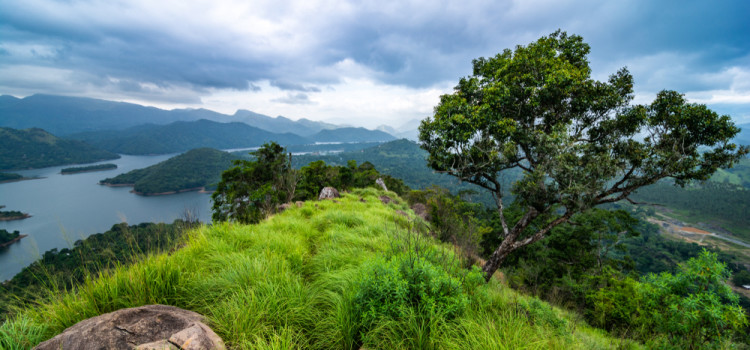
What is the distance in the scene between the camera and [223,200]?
834 inches

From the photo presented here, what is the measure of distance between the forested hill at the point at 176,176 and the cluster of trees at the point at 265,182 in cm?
9187

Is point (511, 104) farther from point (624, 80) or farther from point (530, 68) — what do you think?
point (624, 80)

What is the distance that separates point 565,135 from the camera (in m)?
7.74

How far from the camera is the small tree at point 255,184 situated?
20.2 m

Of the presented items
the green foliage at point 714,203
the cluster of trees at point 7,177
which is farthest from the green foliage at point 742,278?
the cluster of trees at point 7,177

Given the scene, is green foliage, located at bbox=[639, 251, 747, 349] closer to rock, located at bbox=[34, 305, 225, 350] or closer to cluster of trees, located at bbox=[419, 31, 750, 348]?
cluster of trees, located at bbox=[419, 31, 750, 348]

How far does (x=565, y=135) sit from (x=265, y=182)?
22.9m

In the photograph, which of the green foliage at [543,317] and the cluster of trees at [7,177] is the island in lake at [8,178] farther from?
the green foliage at [543,317]

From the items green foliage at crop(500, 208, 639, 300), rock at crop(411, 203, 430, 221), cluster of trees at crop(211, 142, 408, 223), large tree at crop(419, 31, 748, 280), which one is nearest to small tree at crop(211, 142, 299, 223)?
cluster of trees at crop(211, 142, 408, 223)

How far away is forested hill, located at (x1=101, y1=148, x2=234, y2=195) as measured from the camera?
113438mm

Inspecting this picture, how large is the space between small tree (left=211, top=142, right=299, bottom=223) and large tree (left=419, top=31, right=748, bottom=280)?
14387mm

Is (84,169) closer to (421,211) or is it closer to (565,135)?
(421,211)

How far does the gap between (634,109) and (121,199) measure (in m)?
141

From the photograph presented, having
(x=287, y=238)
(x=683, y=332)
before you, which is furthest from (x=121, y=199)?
(x=683, y=332)
